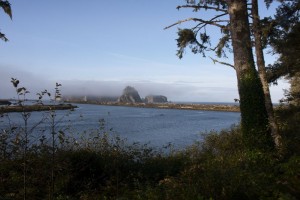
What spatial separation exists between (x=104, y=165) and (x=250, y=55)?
6.56m

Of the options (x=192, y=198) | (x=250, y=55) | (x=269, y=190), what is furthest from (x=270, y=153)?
(x=192, y=198)

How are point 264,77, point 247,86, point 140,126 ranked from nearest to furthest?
point 247,86, point 264,77, point 140,126

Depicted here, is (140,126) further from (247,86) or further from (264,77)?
(247,86)

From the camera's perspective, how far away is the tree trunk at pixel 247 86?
1082cm

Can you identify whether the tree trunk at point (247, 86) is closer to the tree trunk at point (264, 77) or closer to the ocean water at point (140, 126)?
the tree trunk at point (264, 77)

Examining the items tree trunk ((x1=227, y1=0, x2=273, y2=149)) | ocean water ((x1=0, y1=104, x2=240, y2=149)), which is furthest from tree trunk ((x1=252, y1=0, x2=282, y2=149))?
ocean water ((x1=0, y1=104, x2=240, y2=149))

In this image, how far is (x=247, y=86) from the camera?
11.2 metres

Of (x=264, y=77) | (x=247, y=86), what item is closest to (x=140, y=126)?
(x=264, y=77)

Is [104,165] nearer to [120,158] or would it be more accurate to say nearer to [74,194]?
[120,158]

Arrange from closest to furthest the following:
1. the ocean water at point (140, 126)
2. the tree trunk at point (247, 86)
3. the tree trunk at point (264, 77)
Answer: the tree trunk at point (247, 86)
the tree trunk at point (264, 77)
the ocean water at point (140, 126)

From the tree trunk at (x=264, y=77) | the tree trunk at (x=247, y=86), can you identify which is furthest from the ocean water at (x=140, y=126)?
the tree trunk at (x=264, y=77)

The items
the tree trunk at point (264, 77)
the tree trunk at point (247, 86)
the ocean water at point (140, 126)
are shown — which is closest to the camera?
the tree trunk at point (247, 86)

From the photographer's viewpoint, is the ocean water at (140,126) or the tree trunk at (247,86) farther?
the ocean water at (140,126)

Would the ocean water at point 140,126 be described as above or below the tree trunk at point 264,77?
below
